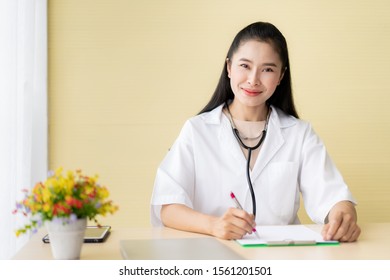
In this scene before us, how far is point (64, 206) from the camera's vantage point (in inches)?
46.7

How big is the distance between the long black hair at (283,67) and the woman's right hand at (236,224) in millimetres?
834

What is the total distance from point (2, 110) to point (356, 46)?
1860 mm

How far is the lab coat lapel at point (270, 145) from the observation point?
2131 millimetres

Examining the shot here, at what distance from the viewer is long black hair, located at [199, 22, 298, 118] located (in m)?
2.18

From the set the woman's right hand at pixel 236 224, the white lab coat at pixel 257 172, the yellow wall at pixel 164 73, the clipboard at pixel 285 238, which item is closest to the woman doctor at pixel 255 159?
the white lab coat at pixel 257 172

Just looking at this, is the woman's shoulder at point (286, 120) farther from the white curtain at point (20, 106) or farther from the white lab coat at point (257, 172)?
the white curtain at point (20, 106)

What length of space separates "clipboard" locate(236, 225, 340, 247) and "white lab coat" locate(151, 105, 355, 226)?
379mm

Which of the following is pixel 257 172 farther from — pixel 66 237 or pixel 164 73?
Answer: pixel 66 237

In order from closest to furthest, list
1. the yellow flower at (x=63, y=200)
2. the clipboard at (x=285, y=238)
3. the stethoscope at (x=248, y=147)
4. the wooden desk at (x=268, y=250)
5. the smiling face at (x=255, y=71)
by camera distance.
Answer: the yellow flower at (x=63, y=200) → the wooden desk at (x=268, y=250) → the clipboard at (x=285, y=238) → the stethoscope at (x=248, y=147) → the smiling face at (x=255, y=71)

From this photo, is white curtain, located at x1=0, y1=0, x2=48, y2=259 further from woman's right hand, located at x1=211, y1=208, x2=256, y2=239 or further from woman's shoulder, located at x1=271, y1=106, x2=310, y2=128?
woman's shoulder, located at x1=271, y1=106, x2=310, y2=128

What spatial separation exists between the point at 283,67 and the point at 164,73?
0.78 m

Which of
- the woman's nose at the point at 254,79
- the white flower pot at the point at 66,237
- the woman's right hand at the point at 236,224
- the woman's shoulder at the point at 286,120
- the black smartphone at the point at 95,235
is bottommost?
the black smartphone at the point at 95,235

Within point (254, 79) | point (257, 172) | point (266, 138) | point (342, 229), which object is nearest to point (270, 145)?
point (266, 138)
